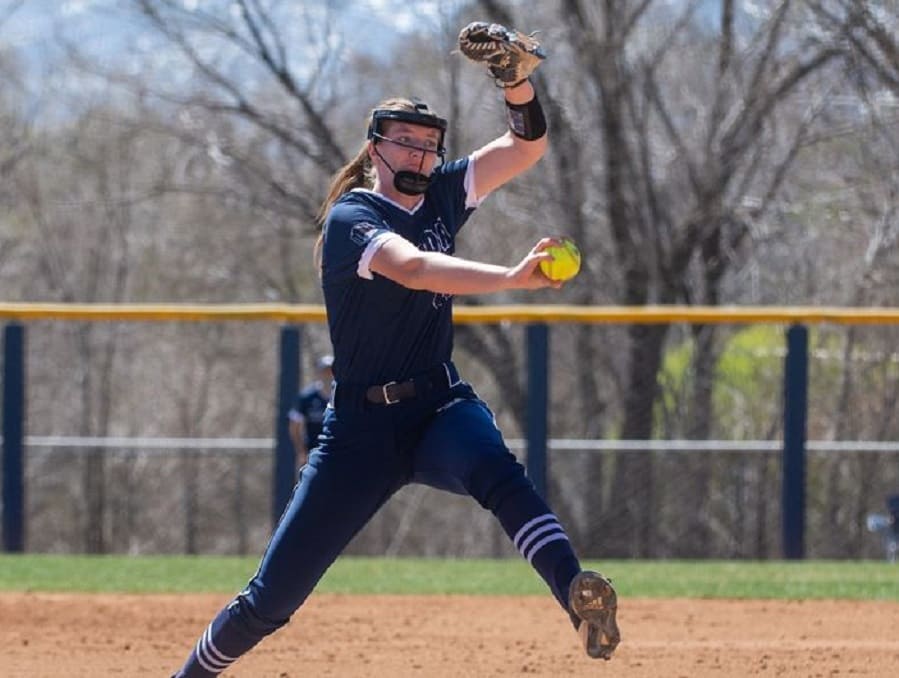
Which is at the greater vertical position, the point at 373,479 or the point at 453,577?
the point at 373,479

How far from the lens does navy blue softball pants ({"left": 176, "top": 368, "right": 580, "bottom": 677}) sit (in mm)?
4727

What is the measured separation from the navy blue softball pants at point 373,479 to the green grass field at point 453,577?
4.81 m

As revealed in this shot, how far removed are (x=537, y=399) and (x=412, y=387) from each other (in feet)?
24.7

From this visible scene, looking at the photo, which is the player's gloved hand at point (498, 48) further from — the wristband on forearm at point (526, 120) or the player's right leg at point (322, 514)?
the player's right leg at point (322, 514)

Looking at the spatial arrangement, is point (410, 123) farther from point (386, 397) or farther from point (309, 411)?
point (309, 411)

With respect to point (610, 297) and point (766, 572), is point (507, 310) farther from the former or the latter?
point (610, 297)

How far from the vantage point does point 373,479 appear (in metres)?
4.84

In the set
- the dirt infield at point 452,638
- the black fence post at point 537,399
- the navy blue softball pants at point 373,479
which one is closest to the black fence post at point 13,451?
the dirt infield at point 452,638

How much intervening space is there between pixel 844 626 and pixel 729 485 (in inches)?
242

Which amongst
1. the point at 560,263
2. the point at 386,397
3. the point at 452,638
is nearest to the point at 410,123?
the point at 386,397

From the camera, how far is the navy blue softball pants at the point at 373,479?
15.5 ft

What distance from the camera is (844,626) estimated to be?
314 inches

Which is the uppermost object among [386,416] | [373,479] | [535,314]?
[535,314]

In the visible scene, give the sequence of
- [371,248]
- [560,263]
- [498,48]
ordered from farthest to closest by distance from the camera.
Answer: [498,48] < [371,248] < [560,263]
